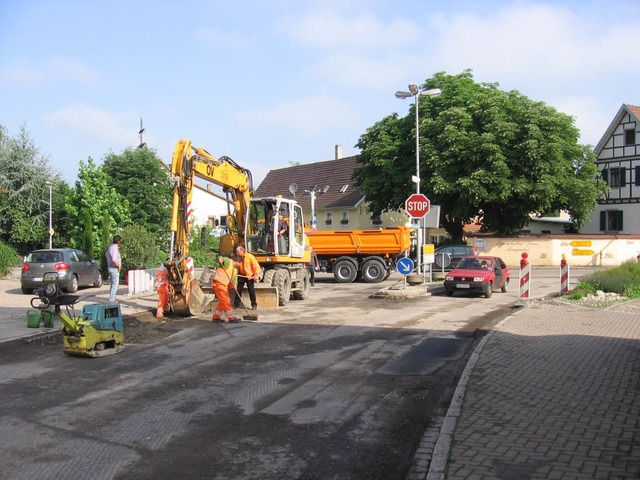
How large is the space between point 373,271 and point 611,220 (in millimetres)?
27003

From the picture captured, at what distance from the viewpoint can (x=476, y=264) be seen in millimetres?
20797

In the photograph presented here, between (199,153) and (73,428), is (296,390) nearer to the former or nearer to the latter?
(73,428)

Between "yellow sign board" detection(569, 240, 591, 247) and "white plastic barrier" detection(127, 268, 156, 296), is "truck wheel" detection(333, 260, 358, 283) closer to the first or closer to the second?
"white plastic barrier" detection(127, 268, 156, 296)

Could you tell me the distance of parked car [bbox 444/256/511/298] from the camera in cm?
1955

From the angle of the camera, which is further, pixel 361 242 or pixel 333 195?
pixel 333 195

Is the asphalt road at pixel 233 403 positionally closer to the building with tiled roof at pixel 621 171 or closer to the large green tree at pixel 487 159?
the large green tree at pixel 487 159

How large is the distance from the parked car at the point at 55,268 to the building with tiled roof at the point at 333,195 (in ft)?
90.7

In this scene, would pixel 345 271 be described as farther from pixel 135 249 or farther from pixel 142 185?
pixel 142 185

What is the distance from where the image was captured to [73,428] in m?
6.03

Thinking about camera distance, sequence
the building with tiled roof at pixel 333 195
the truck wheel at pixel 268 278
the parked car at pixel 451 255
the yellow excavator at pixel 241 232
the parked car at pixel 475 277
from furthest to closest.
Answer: the building with tiled roof at pixel 333 195
the parked car at pixel 451 255
the parked car at pixel 475 277
the truck wheel at pixel 268 278
the yellow excavator at pixel 241 232

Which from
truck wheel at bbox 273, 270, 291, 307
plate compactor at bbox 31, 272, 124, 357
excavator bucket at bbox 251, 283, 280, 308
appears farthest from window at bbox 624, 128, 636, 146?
plate compactor at bbox 31, 272, 124, 357

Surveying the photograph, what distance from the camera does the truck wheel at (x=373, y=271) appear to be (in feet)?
87.7

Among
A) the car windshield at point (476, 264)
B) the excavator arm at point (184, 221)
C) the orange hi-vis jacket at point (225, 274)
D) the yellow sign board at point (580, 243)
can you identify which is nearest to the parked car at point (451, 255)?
the car windshield at point (476, 264)

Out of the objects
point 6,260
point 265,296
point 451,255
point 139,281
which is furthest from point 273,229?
point 6,260
